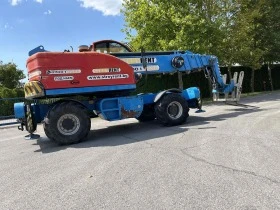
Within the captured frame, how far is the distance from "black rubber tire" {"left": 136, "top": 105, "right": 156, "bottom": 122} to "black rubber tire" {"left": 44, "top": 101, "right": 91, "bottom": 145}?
9.63 feet

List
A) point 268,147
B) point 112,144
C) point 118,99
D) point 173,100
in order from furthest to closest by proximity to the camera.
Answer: point 173,100 → point 118,99 → point 112,144 → point 268,147

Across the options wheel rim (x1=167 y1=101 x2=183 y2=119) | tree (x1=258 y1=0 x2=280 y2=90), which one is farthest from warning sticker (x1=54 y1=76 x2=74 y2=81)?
A: tree (x1=258 y1=0 x2=280 y2=90)

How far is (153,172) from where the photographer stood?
5.81m

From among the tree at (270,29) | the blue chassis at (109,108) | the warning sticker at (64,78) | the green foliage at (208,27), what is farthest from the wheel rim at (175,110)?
the tree at (270,29)

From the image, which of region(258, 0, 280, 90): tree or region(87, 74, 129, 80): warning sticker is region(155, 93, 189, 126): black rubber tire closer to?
region(87, 74, 129, 80): warning sticker

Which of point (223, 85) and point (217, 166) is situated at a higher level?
point (223, 85)

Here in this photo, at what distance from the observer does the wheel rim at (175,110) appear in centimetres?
1121

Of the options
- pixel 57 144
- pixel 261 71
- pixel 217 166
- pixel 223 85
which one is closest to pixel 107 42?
pixel 57 144

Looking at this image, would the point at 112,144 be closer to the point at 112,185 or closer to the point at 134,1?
the point at 112,185

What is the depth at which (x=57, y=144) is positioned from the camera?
9680 millimetres

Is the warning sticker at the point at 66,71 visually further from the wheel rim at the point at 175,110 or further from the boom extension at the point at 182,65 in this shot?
the wheel rim at the point at 175,110

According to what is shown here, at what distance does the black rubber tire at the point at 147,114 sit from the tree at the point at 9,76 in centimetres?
2221

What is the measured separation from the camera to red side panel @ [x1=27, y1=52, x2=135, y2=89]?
929 cm

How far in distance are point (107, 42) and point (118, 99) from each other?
2145mm
